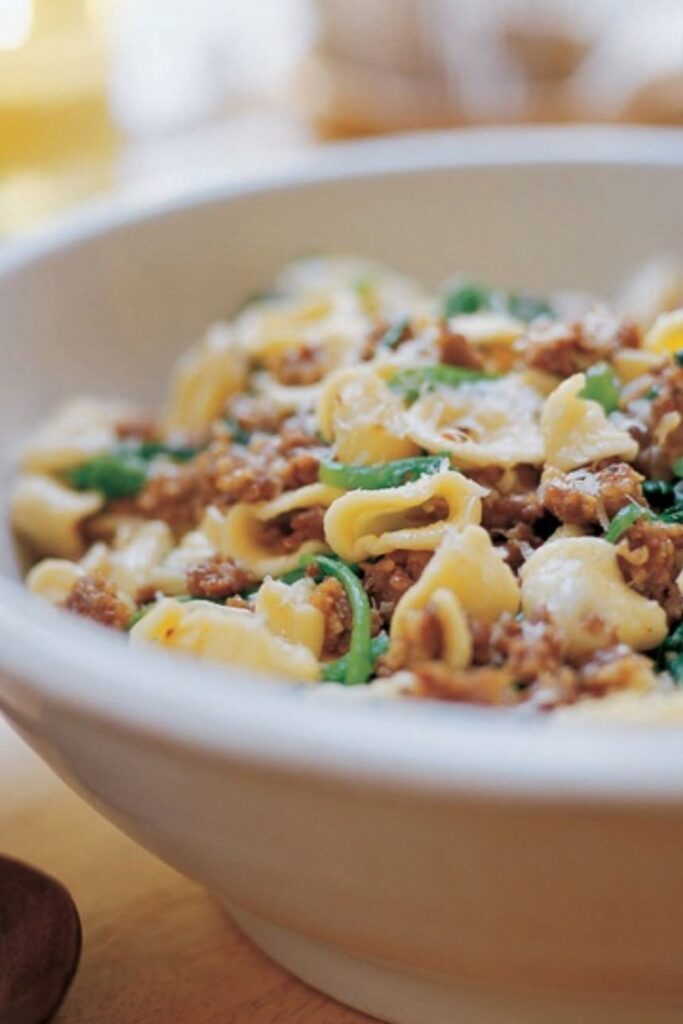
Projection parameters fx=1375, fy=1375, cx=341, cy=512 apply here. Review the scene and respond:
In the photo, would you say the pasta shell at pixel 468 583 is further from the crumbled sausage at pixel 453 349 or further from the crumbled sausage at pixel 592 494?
the crumbled sausage at pixel 453 349

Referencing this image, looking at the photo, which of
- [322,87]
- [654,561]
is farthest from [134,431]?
[322,87]

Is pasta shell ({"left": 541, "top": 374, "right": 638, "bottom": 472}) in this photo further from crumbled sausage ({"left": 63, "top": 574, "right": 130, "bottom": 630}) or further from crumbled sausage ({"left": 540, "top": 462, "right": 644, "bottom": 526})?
crumbled sausage ({"left": 63, "top": 574, "right": 130, "bottom": 630})

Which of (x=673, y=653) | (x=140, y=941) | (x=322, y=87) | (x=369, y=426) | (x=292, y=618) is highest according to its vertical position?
(x=322, y=87)

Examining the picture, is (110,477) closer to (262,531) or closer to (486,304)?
(262,531)

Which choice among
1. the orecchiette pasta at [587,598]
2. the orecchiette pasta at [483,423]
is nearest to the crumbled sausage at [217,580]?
the orecchiette pasta at [483,423]

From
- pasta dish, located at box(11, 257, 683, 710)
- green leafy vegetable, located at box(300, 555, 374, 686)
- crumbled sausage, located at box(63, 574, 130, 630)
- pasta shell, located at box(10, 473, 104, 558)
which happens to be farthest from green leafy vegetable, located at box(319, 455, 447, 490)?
pasta shell, located at box(10, 473, 104, 558)
